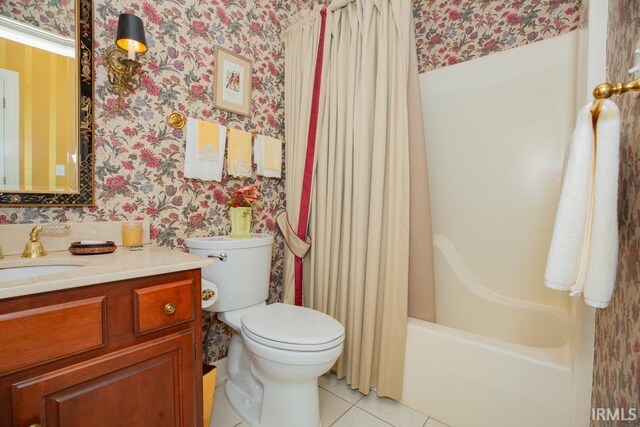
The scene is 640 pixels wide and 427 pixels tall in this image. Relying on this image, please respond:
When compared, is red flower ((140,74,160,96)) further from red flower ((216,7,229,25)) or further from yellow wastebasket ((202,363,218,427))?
yellow wastebasket ((202,363,218,427))

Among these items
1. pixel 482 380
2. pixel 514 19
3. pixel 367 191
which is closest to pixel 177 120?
pixel 367 191

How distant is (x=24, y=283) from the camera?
25.4 inches

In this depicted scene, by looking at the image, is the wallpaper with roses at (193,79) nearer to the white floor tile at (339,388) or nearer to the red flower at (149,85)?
the red flower at (149,85)

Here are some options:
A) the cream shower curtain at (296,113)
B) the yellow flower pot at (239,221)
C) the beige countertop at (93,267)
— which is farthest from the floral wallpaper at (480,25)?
the beige countertop at (93,267)

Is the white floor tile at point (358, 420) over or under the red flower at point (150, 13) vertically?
under

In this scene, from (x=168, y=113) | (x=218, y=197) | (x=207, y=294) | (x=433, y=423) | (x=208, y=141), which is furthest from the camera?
(x=218, y=197)

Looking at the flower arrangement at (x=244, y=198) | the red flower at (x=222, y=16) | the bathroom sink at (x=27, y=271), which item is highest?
the red flower at (x=222, y=16)

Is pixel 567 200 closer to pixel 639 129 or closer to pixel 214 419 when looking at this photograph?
pixel 639 129

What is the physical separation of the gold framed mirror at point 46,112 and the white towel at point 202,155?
1.30 feet

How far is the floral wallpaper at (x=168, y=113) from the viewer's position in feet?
3.98

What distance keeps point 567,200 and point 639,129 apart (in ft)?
0.70

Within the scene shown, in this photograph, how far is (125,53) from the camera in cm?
125

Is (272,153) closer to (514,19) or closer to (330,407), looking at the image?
(330,407)

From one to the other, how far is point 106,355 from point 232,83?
4.70 ft
